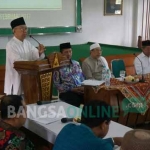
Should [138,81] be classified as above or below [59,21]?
below

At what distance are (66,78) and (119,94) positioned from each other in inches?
29.5

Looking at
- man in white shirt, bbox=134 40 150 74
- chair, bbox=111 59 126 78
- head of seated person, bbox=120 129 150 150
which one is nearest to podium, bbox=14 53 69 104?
man in white shirt, bbox=134 40 150 74

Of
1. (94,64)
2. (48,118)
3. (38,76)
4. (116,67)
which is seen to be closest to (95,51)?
(94,64)

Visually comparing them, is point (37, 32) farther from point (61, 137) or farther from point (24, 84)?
point (61, 137)

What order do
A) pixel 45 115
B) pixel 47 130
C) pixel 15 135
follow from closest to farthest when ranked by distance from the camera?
pixel 15 135 < pixel 47 130 < pixel 45 115

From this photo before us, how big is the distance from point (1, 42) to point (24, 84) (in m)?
3.08

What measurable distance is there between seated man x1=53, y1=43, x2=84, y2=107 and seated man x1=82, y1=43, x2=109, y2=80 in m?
0.23

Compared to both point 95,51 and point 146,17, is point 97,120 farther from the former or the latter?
point 146,17

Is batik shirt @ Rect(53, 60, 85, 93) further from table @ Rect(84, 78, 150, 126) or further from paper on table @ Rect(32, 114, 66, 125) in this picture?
paper on table @ Rect(32, 114, 66, 125)

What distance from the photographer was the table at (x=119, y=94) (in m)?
3.29

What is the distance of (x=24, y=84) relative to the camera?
3074 mm

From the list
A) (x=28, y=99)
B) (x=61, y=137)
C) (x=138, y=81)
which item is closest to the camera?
(x=61, y=137)

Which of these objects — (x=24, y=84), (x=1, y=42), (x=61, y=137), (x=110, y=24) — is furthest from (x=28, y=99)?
(x=110, y=24)

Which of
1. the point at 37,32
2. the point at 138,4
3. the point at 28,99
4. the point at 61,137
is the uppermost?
the point at 138,4
